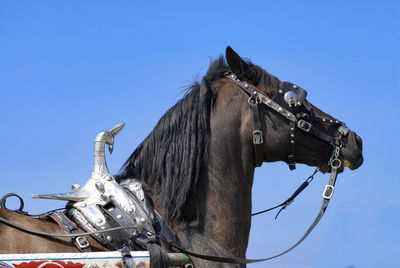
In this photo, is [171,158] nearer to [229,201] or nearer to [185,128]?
[185,128]

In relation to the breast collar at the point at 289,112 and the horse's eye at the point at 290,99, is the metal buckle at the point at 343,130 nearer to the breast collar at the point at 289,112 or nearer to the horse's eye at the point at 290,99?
the breast collar at the point at 289,112

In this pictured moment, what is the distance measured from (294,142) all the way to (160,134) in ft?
4.29

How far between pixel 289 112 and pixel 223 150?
770mm

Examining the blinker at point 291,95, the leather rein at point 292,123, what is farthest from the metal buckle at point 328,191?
the blinker at point 291,95

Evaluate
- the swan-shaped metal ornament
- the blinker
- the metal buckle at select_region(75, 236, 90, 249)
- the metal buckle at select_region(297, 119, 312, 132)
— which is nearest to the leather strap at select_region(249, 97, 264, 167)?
the blinker

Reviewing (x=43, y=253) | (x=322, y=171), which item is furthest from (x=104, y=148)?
(x=322, y=171)

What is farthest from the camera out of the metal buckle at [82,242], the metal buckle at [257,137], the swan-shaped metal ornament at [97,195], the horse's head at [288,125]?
the horse's head at [288,125]

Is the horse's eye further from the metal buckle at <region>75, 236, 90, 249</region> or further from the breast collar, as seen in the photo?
the metal buckle at <region>75, 236, 90, 249</region>

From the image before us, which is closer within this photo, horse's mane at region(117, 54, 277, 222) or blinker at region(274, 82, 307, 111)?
horse's mane at region(117, 54, 277, 222)

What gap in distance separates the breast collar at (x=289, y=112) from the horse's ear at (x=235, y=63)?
69 millimetres

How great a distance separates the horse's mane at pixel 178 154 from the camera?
456 centimetres

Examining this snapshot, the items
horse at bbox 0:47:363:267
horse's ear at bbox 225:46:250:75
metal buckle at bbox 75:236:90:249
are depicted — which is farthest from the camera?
horse's ear at bbox 225:46:250:75

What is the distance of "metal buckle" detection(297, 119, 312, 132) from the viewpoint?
4898 mm

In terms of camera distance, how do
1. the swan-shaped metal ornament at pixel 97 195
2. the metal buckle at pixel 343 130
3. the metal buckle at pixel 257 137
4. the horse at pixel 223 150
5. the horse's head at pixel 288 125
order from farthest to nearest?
the metal buckle at pixel 343 130
the horse's head at pixel 288 125
the metal buckle at pixel 257 137
the horse at pixel 223 150
the swan-shaped metal ornament at pixel 97 195
